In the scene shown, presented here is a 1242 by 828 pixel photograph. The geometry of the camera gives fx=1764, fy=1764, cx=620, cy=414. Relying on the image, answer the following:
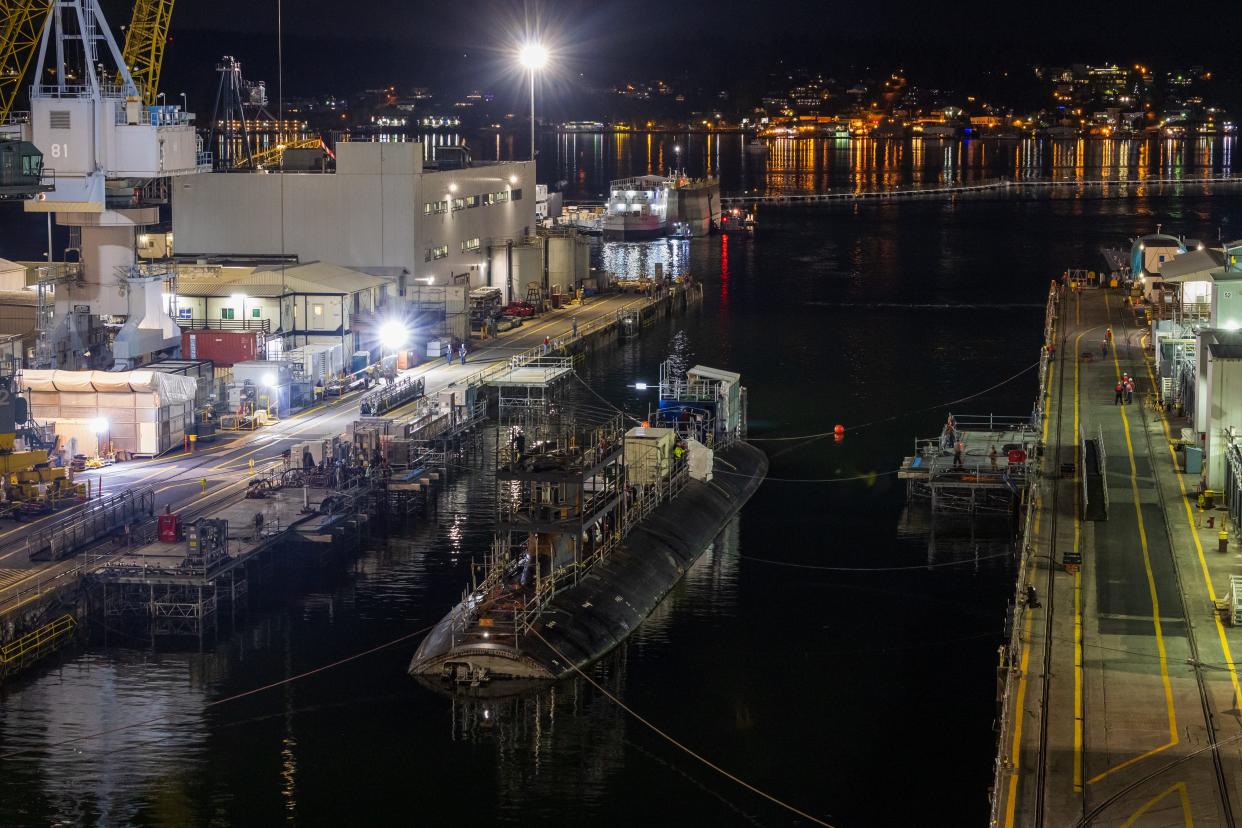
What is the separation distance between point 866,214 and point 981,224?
12.1 m

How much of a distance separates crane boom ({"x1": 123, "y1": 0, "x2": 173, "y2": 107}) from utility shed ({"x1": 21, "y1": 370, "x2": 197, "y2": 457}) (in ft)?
59.5

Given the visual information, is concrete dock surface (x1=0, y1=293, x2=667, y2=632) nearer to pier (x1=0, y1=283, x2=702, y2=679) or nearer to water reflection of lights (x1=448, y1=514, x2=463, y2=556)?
pier (x1=0, y1=283, x2=702, y2=679)

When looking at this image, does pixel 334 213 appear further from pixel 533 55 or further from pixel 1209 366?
pixel 1209 366

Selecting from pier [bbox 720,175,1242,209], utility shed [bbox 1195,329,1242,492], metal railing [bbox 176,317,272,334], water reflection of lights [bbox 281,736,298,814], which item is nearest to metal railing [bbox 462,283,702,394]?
metal railing [bbox 176,317,272,334]

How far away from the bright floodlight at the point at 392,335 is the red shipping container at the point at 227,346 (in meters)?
6.09

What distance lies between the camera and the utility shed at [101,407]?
4519 cm

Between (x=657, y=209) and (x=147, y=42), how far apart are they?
2719 inches

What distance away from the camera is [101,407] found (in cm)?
4544

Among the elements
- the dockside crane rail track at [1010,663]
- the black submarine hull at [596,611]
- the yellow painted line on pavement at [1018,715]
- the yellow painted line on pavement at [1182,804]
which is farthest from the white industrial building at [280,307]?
the yellow painted line on pavement at [1182,804]

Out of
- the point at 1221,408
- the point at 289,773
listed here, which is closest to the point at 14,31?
the point at 289,773

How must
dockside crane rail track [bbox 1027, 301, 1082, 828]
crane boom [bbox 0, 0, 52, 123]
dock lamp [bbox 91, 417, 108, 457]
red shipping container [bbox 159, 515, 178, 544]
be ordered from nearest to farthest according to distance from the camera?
dockside crane rail track [bbox 1027, 301, 1082, 828] → red shipping container [bbox 159, 515, 178, 544] → dock lamp [bbox 91, 417, 108, 457] → crane boom [bbox 0, 0, 52, 123]

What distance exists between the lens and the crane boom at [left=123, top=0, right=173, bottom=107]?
2382 inches

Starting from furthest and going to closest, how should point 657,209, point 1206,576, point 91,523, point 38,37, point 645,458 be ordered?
point 657,209 < point 38,37 < point 645,458 < point 91,523 < point 1206,576

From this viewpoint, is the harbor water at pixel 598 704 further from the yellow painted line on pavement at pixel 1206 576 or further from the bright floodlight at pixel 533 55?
the bright floodlight at pixel 533 55
